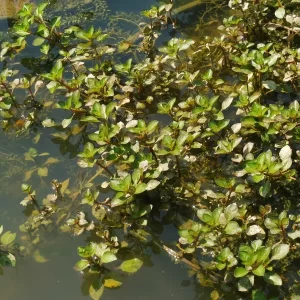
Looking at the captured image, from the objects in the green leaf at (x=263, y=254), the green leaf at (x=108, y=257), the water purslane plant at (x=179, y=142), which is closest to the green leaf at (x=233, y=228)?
the water purslane plant at (x=179, y=142)

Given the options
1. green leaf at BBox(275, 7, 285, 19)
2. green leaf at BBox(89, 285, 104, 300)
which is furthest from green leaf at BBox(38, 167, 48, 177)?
green leaf at BBox(275, 7, 285, 19)

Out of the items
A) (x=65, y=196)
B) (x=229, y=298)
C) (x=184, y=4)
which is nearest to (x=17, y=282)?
(x=65, y=196)

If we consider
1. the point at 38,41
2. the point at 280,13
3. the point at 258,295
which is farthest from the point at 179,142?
the point at 38,41

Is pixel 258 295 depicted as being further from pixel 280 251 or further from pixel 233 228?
pixel 233 228

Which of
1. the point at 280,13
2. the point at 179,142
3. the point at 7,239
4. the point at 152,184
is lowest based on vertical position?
the point at 7,239

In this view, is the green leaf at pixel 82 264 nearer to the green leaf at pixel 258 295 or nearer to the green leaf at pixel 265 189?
the green leaf at pixel 258 295

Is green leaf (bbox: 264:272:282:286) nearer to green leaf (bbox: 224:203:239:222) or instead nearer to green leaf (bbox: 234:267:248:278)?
green leaf (bbox: 234:267:248:278)
